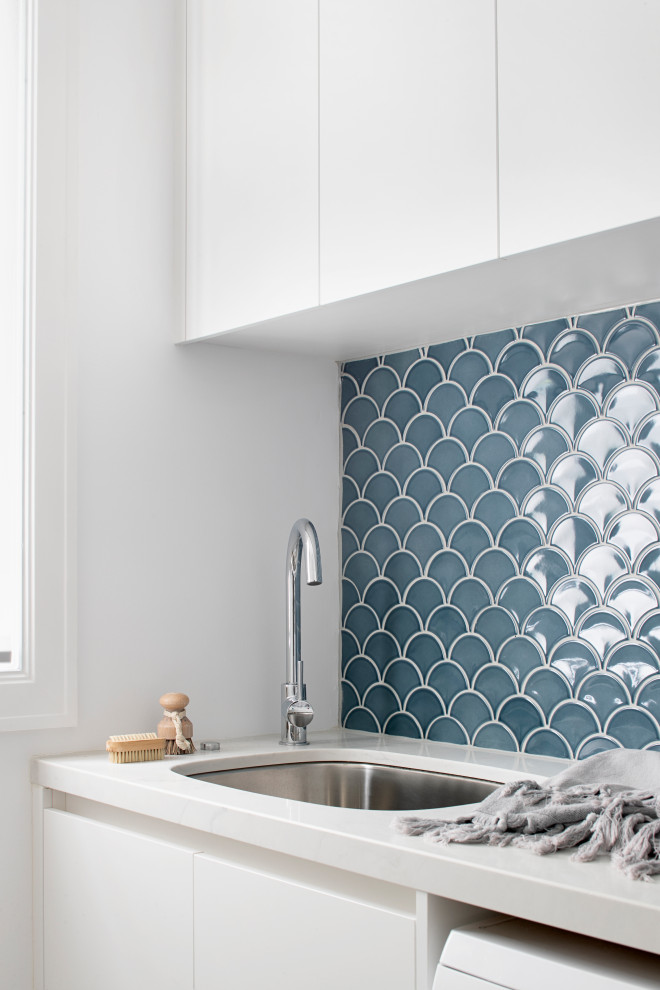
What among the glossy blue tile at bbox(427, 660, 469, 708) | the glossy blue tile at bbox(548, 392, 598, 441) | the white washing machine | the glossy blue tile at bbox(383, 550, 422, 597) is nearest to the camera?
the white washing machine

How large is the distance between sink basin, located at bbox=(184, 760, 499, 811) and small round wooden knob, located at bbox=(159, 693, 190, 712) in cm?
13

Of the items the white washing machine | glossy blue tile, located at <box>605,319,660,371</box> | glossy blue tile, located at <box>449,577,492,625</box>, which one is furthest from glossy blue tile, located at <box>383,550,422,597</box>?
the white washing machine

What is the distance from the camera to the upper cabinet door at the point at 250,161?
5.51 ft

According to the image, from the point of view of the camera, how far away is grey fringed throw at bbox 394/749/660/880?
3.41ft

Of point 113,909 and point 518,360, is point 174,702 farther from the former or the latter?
point 518,360

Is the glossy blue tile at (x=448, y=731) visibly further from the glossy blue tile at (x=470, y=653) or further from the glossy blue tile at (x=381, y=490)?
the glossy blue tile at (x=381, y=490)

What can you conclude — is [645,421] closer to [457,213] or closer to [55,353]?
[457,213]

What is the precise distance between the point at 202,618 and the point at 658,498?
2.82 ft

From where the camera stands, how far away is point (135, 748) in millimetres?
1690

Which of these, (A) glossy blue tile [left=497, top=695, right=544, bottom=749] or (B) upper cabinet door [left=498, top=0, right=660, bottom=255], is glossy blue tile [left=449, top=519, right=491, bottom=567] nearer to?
(A) glossy blue tile [left=497, top=695, right=544, bottom=749]

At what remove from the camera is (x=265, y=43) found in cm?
177

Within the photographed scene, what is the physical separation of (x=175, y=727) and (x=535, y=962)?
94 cm

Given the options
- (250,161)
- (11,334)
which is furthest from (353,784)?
(250,161)

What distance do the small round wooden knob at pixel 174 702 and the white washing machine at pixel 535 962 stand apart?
2.72 ft
